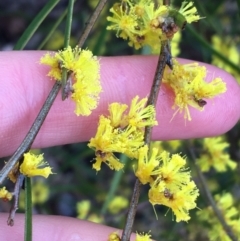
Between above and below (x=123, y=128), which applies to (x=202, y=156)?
below

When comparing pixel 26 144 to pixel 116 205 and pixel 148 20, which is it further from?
pixel 116 205

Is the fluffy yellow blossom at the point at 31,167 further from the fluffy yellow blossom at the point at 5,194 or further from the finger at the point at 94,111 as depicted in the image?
the finger at the point at 94,111

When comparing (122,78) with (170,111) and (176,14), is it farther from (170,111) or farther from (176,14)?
(176,14)

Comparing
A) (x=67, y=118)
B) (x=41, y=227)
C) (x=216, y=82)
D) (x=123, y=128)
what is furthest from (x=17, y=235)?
(x=216, y=82)

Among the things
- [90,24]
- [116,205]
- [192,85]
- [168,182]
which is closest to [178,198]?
[168,182]

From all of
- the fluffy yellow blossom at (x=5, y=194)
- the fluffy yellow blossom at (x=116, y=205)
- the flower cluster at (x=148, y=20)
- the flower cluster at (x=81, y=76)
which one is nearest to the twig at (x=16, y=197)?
the fluffy yellow blossom at (x=5, y=194)

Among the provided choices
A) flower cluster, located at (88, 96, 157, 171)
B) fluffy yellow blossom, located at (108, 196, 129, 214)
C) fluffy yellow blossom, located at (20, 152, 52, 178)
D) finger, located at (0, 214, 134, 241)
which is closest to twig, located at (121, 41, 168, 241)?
flower cluster, located at (88, 96, 157, 171)
